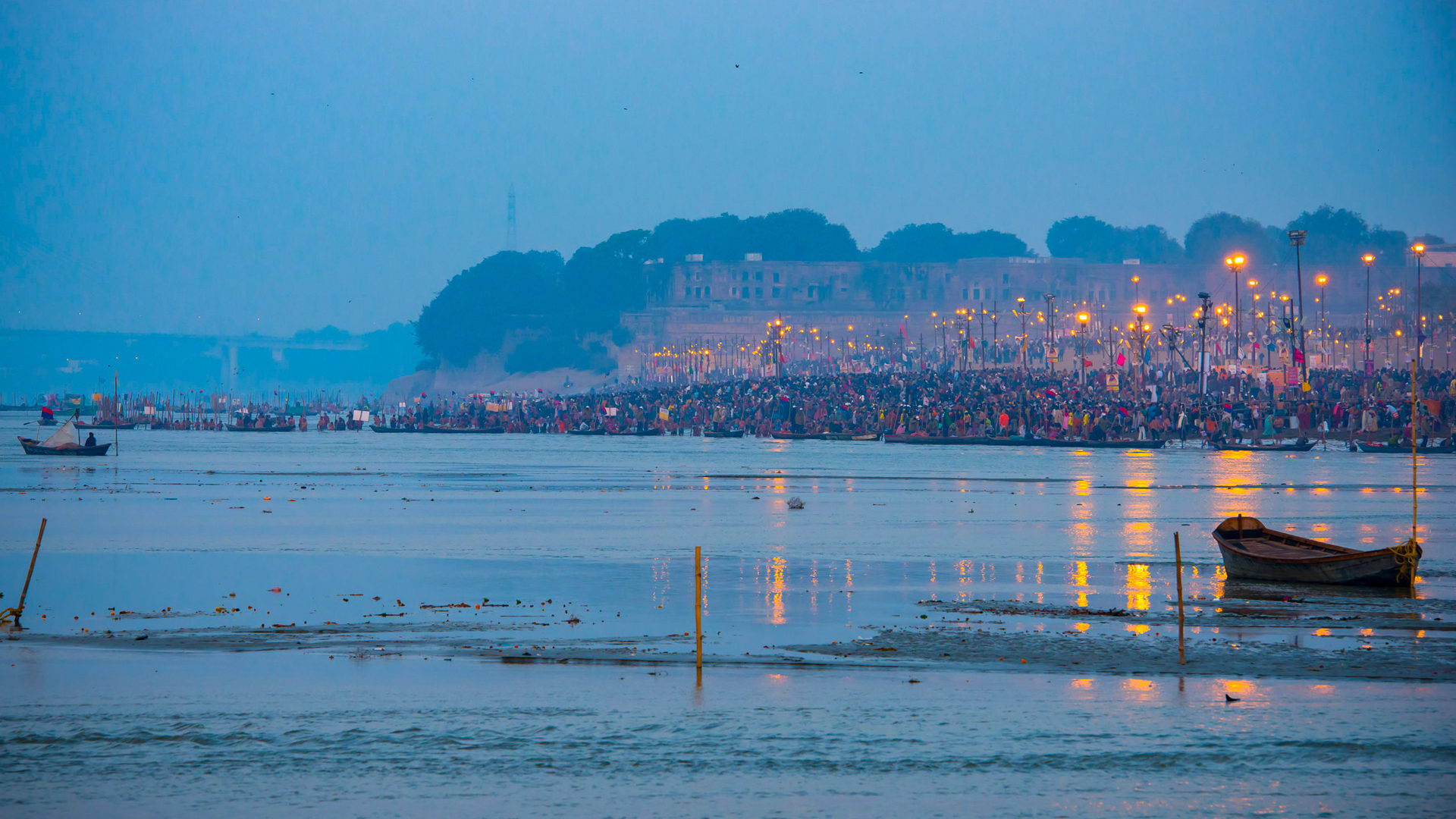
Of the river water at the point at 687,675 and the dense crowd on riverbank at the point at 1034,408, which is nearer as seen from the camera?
the river water at the point at 687,675

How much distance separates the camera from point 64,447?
79.0 meters

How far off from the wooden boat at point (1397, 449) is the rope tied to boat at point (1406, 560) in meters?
48.7

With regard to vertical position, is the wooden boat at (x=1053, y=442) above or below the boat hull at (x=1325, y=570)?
above

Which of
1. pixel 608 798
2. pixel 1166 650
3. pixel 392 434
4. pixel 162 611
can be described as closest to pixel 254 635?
pixel 162 611

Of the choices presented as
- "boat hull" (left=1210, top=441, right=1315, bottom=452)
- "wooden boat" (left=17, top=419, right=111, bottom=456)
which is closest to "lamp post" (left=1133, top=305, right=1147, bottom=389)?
"boat hull" (left=1210, top=441, right=1315, bottom=452)

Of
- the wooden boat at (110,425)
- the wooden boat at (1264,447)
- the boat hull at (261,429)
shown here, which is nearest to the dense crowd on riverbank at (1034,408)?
the wooden boat at (1264,447)

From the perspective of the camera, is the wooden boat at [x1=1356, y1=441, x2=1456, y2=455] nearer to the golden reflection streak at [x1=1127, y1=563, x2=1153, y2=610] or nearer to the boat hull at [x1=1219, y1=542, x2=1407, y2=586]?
the golden reflection streak at [x1=1127, y1=563, x2=1153, y2=610]

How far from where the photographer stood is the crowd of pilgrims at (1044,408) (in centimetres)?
7131

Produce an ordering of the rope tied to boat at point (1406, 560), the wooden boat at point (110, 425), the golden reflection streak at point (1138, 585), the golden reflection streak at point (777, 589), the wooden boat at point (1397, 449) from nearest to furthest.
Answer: the golden reflection streak at point (777, 589) → the golden reflection streak at point (1138, 585) → the rope tied to boat at point (1406, 560) → the wooden boat at point (1397, 449) → the wooden boat at point (110, 425)

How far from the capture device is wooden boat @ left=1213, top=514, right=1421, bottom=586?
2200 centimetres

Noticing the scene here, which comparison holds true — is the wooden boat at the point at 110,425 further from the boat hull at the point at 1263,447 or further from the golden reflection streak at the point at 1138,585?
the golden reflection streak at the point at 1138,585

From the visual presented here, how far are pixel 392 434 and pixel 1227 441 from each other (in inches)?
2822

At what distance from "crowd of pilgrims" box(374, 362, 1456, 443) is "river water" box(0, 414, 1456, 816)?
36.7 m

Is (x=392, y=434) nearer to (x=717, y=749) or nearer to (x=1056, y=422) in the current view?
(x=1056, y=422)
